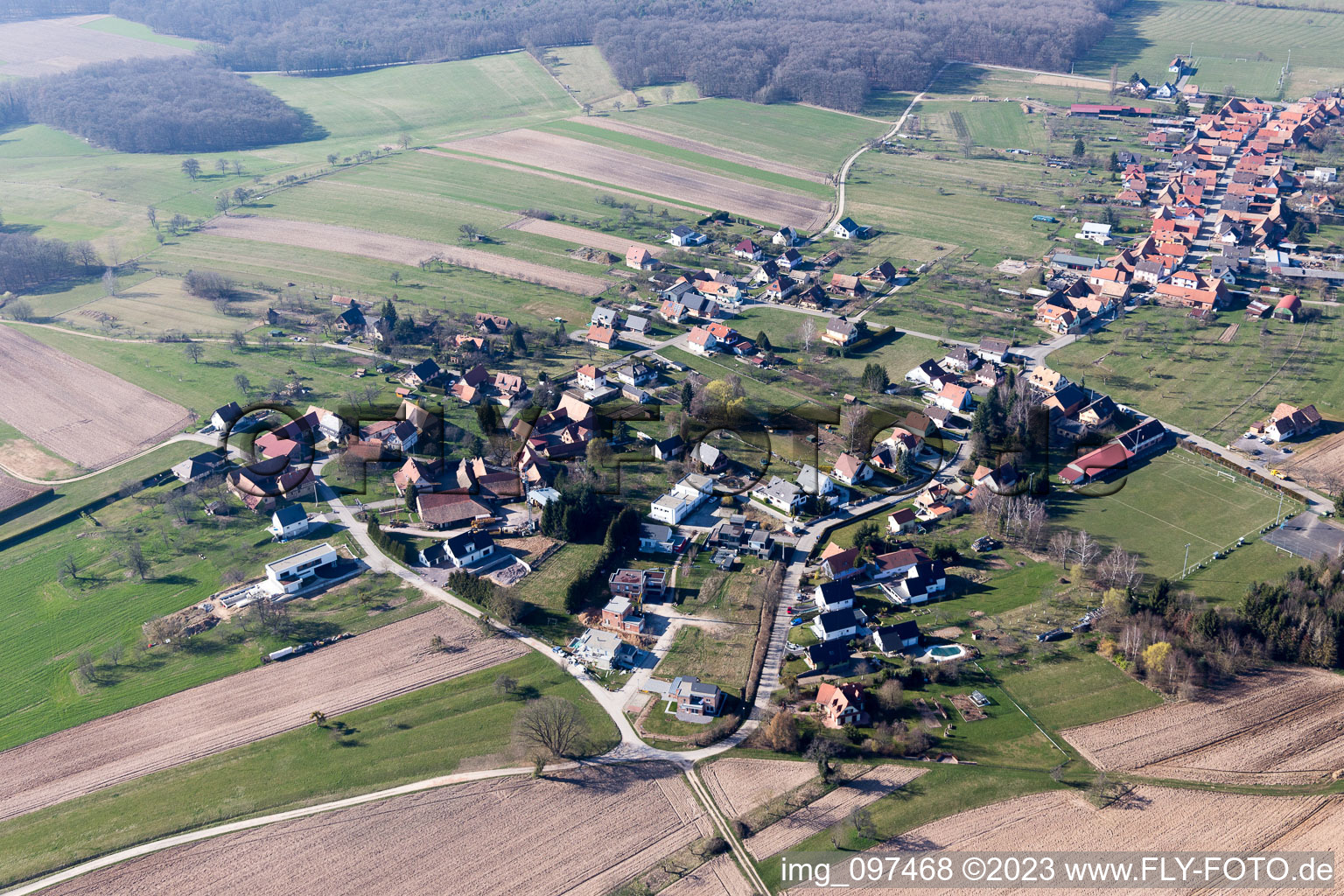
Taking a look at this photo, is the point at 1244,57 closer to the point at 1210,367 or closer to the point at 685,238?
the point at 685,238

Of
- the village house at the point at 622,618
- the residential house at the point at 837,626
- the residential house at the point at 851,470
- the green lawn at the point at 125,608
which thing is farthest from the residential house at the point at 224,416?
the residential house at the point at 837,626

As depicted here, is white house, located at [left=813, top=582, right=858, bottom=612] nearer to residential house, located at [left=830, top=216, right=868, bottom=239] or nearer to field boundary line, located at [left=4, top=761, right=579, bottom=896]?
field boundary line, located at [left=4, top=761, right=579, bottom=896]

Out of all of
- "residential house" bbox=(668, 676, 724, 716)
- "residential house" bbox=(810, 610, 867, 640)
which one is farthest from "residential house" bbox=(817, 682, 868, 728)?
"residential house" bbox=(668, 676, 724, 716)

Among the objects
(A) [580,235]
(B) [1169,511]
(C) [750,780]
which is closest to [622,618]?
(C) [750,780]

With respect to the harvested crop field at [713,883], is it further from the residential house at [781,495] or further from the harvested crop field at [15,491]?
the harvested crop field at [15,491]

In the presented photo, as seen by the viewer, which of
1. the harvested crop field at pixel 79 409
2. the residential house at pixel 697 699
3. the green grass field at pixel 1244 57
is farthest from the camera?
the green grass field at pixel 1244 57

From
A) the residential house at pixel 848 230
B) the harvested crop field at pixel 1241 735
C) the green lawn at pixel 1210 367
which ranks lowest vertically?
the harvested crop field at pixel 1241 735

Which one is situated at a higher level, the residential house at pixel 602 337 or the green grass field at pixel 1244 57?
the green grass field at pixel 1244 57

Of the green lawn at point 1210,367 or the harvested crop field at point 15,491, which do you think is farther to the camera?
the green lawn at point 1210,367
